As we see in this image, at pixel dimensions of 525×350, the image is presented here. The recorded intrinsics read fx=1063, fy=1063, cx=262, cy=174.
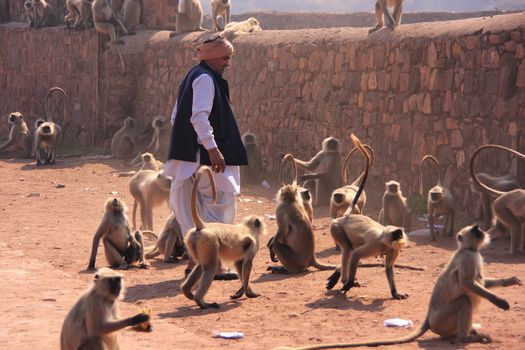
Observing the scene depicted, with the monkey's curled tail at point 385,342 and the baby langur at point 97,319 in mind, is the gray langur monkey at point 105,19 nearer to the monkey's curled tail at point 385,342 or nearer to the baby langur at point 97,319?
the monkey's curled tail at point 385,342

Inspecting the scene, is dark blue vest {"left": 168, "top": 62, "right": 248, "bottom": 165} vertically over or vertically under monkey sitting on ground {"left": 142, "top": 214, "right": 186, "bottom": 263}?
over

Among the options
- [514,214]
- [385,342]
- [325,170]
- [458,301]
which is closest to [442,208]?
[514,214]

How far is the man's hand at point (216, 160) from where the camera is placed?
7.27 metres

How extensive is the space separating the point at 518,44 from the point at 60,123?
11.9 meters

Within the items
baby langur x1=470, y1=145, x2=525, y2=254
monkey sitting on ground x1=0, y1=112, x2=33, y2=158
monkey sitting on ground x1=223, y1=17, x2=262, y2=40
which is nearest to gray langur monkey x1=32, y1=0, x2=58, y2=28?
monkey sitting on ground x1=0, y1=112, x2=33, y2=158

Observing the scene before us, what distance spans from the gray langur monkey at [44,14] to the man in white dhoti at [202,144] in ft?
47.4

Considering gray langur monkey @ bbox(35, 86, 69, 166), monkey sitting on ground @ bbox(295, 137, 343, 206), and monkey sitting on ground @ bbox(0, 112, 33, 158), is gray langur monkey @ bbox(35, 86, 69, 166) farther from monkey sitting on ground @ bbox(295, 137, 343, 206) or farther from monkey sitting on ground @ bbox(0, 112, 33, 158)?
monkey sitting on ground @ bbox(295, 137, 343, 206)

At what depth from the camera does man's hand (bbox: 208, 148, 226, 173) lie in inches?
286

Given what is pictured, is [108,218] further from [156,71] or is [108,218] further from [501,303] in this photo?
[156,71]

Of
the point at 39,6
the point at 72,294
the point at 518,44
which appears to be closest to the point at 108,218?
the point at 72,294

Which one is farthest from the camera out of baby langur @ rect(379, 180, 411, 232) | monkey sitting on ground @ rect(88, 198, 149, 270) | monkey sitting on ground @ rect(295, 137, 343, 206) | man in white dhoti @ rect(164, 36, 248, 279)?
monkey sitting on ground @ rect(295, 137, 343, 206)

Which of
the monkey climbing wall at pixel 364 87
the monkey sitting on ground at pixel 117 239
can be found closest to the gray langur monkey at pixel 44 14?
the monkey climbing wall at pixel 364 87

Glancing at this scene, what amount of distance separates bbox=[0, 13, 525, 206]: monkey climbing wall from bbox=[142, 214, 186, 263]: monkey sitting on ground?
305cm

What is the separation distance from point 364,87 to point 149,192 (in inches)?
130
